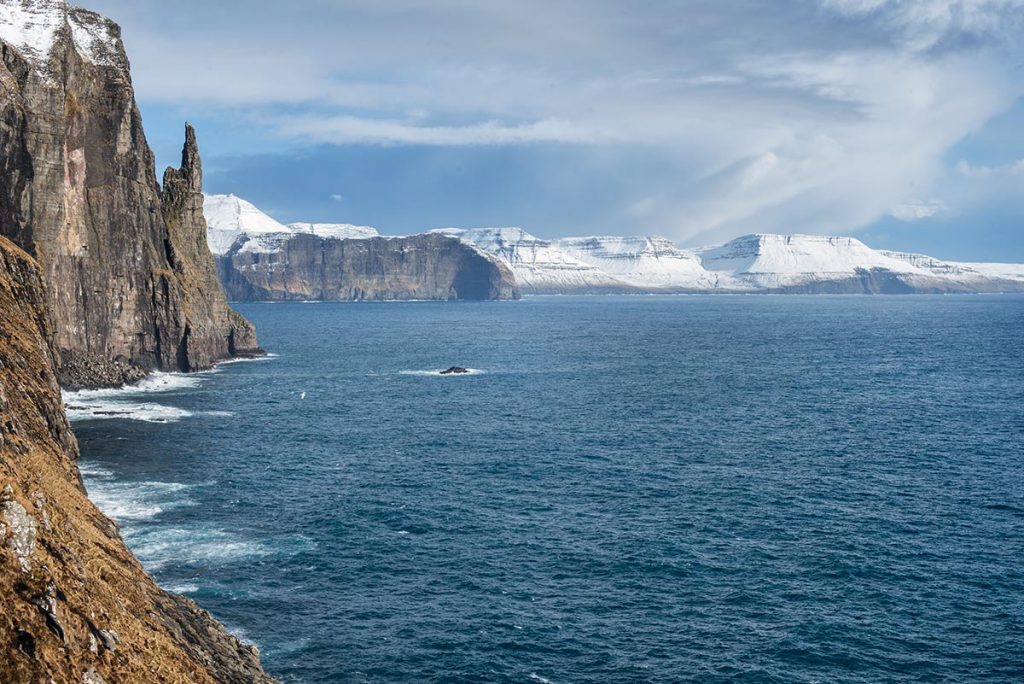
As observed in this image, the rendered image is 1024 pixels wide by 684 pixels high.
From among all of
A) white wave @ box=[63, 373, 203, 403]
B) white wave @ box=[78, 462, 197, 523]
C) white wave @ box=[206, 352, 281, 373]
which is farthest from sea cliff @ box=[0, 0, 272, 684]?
white wave @ box=[78, 462, 197, 523]

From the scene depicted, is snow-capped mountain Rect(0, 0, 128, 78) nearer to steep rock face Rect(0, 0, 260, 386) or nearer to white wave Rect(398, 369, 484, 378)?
steep rock face Rect(0, 0, 260, 386)

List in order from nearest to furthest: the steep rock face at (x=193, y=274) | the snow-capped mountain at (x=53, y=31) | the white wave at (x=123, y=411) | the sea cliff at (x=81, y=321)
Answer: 1. the sea cliff at (x=81, y=321)
2. the white wave at (x=123, y=411)
3. the snow-capped mountain at (x=53, y=31)
4. the steep rock face at (x=193, y=274)

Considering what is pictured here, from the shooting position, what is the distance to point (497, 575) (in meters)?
61.3

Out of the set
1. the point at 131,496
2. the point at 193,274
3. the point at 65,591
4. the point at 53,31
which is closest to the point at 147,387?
the point at 193,274

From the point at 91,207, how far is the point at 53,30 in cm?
2356

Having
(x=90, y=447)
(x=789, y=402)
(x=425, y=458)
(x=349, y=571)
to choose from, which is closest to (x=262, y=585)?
(x=349, y=571)

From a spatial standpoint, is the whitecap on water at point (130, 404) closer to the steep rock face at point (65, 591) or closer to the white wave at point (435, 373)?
the white wave at point (435, 373)

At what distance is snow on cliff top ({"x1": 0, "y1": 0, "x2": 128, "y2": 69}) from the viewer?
4705 inches

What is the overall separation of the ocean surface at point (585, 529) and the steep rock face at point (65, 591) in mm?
8185

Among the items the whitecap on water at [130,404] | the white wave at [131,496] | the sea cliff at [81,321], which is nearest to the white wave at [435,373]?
the sea cliff at [81,321]

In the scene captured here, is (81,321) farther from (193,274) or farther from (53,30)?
(53,30)

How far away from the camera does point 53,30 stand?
123500mm

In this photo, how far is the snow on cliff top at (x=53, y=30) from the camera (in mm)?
119500

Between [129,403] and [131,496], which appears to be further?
[129,403]
